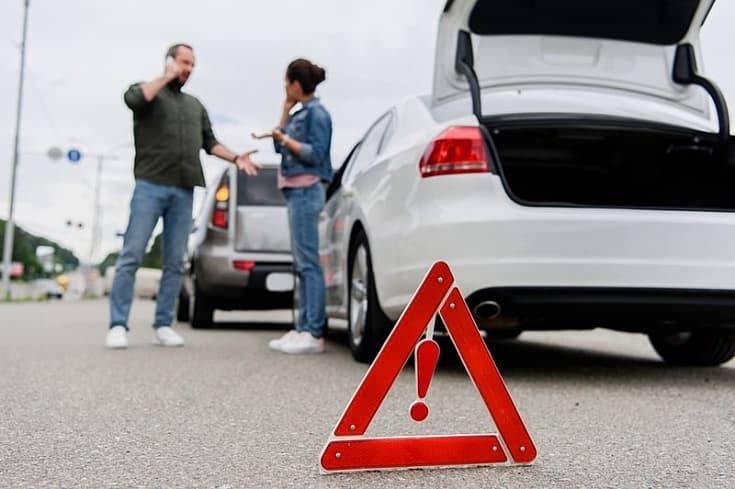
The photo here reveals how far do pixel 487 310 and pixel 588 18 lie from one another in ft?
5.41

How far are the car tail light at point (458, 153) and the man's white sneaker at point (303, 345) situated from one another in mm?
2011

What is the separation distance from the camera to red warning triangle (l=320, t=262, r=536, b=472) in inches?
103

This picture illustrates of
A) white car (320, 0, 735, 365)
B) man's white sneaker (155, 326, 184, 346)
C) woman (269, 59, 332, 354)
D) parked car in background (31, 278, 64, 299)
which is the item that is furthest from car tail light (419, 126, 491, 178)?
parked car in background (31, 278, 64, 299)

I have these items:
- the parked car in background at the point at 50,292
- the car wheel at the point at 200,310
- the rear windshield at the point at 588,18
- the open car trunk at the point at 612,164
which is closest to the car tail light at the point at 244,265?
the car wheel at the point at 200,310

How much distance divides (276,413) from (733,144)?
2722 millimetres

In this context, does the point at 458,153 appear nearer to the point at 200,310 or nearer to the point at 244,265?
the point at 244,265

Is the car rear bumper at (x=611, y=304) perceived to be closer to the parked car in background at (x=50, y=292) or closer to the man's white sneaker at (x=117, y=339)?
the man's white sneaker at (x=117, y=339)

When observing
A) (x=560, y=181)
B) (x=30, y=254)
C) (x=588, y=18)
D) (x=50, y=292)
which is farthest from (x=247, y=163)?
(x=30, y=254)

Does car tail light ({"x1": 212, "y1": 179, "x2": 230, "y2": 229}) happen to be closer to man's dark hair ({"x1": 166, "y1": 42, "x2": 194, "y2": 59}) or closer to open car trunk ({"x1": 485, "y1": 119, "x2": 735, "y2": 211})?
man's dark hair ({"x1": 166, "y1": 42, "x2": 194, "y2": 59})

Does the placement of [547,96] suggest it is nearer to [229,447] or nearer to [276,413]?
[276,413]

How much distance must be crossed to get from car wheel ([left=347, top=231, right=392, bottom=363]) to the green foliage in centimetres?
12366

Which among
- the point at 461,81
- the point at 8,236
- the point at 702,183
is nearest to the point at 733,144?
the point at 702,183

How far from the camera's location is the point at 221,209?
27.3 ft

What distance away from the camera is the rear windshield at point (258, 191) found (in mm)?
8406
